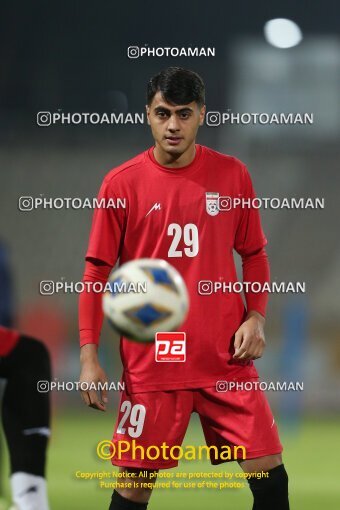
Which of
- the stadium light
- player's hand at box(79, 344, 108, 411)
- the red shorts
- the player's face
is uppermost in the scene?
the stadium light

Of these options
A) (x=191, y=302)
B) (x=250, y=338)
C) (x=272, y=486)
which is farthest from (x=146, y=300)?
(x=272, y=486)

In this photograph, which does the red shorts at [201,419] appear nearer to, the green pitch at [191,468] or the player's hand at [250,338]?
the player's hand at [250,338]

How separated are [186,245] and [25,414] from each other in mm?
704

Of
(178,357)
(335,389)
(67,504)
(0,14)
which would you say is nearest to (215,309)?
(178,357)

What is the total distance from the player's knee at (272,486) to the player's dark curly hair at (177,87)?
0.93 meters

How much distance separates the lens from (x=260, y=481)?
236 centimetres

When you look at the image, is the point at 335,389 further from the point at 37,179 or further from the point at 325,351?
the point at 37,179

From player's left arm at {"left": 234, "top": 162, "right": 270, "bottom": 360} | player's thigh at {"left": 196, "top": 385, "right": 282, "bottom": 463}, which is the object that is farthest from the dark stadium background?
player's thigh at {"left": 196, "top": 385, "right": 282, "bottom": 463}

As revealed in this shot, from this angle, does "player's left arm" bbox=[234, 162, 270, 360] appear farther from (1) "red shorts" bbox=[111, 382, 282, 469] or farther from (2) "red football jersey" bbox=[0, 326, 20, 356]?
(2) "red football jersey" bbox=[0, 326, 20, 356]

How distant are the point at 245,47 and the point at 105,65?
1.31ft

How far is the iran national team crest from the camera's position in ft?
7.98

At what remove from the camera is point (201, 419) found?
2.41 meters

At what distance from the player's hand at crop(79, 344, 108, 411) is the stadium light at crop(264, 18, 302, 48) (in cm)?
102

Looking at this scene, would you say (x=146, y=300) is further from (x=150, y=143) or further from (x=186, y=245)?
(x=150, y=143)
